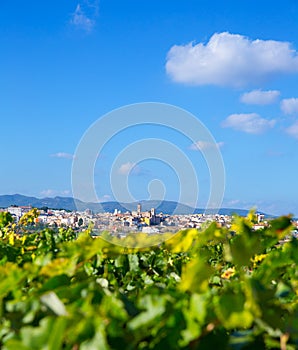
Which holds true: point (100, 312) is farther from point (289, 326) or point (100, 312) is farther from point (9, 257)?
point (9, 257)

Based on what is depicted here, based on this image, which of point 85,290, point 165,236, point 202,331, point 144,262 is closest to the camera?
point 202,331

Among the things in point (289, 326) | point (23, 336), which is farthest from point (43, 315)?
point (289, 326)

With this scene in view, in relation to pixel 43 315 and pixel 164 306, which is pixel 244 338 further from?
pixel 43 315

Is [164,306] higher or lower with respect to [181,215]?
lower

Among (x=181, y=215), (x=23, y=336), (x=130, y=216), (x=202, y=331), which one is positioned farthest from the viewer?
(x=130, y=216)

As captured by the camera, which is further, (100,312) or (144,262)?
(144,262)

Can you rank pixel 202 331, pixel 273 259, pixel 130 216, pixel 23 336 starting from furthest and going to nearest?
1. pixel 130 216
2. pixel 273 259
3. pixel 202 331
4. pixel 23 336

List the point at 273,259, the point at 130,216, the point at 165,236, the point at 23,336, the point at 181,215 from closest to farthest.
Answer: the point at 23,336 < the point at 273,259 < the point at 165,236 < the point at 181,215 < the point at 130,216

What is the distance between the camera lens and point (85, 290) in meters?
1.22

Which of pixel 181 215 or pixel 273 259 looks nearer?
pixel 273 259

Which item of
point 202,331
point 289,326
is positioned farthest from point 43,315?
point 289,326

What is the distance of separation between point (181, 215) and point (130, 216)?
46 centimetres

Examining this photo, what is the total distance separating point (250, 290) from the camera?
Answer: 42.9 inches

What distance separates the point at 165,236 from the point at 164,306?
89 centimetres
